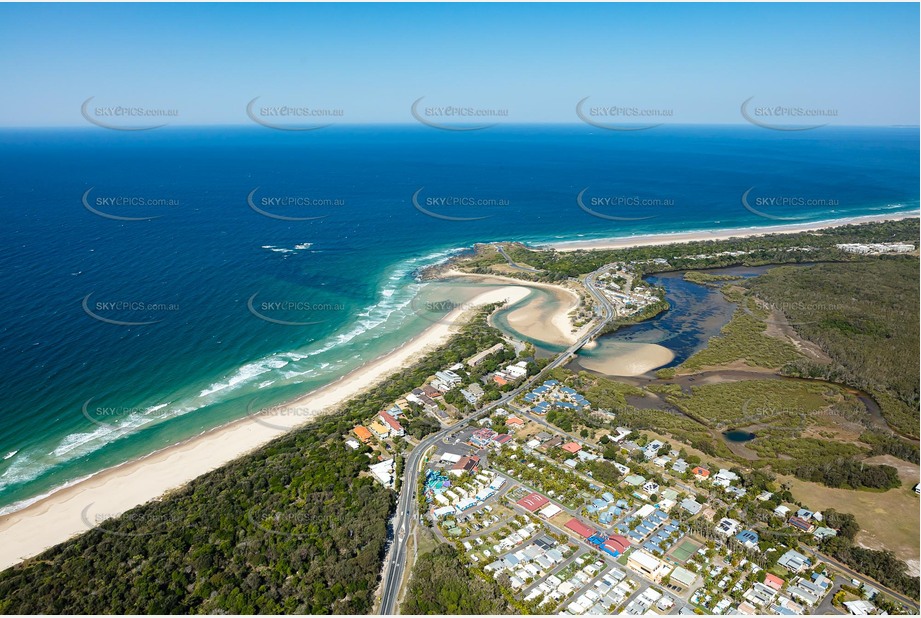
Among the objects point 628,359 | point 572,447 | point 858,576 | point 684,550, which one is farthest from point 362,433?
point 858,576

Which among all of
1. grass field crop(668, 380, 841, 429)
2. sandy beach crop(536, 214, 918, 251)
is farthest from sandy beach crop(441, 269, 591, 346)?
sandy beach crop(536, 214, 918, 251)

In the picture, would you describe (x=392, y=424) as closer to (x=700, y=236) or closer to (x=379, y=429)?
(x=379, y=429)

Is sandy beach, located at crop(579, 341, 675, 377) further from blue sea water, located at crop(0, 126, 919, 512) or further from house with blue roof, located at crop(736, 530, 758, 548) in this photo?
house with blue roof, located at crop(736, 530, 758, 548)

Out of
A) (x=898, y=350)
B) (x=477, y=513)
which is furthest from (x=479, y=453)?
(x=898, y=350)

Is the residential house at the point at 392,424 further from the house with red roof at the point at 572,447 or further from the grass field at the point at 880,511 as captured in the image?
the grass field at the point at 880,511

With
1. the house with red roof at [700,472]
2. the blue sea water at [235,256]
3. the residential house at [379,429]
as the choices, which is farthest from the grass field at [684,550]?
the blue sea water at [235,256]

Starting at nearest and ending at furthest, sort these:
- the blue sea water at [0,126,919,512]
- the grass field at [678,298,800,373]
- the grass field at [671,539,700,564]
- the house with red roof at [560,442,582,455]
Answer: the grass field at [671,539,700,564], the house with red roof at [560,442,582,455], the blue sea water at [0,126,919,512], the grass field at [678,298,800,373]

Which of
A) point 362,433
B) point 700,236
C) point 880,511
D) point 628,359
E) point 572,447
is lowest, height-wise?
point 362,433
